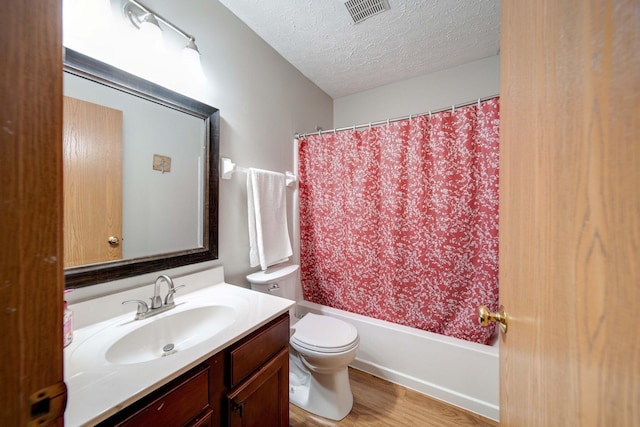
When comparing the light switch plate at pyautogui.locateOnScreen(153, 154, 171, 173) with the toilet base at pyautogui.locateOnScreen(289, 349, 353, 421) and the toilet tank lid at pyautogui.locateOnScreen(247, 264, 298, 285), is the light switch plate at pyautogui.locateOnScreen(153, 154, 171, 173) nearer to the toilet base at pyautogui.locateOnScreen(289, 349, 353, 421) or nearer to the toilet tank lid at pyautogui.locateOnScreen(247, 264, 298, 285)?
the toilet tank lid at pyautogui.locateOnScreen(247, 264, 298, 285)

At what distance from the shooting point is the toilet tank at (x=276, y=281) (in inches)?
58.9

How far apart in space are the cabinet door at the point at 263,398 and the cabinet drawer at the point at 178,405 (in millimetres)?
121

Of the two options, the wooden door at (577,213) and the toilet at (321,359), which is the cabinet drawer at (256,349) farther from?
the wooden door at (577,213)

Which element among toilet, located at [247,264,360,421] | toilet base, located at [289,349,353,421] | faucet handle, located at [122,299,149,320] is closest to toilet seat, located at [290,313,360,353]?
toilet, located at [247,264,360,421]

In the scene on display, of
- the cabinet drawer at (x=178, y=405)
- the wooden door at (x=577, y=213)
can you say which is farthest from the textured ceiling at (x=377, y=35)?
the cabinet drawer at (x=178, y=405)

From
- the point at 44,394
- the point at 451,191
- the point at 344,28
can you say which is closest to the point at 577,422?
the point at 44,394

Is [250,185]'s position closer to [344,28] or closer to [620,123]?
[344,28]

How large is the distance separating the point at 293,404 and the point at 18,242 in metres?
1.67

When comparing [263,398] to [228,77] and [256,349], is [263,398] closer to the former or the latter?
[256,349]

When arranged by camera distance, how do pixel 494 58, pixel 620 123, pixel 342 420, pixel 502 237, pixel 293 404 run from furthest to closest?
pixel 494 58, pixel 293 404, pixel 342 420, pixel 502 237, pixel 620 123

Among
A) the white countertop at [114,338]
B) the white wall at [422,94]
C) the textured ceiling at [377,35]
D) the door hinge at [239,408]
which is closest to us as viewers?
the white countertop at [114,338]

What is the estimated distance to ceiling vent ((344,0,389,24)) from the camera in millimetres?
1350

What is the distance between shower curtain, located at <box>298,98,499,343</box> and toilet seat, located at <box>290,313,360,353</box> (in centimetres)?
43

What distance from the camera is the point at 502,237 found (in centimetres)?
66
